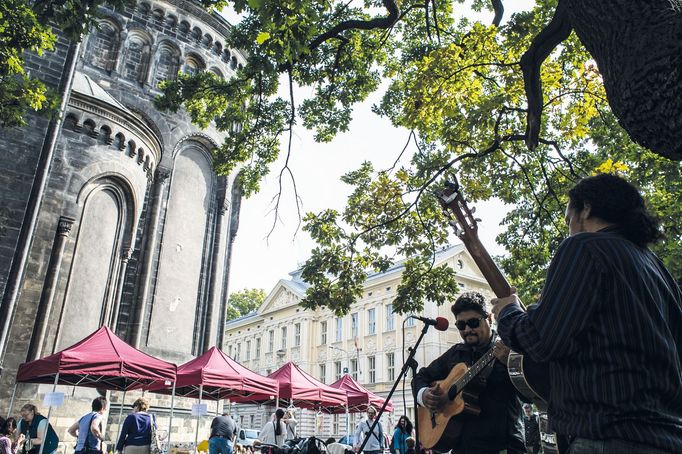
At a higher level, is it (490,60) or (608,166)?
(490,60)

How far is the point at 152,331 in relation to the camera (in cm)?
1886

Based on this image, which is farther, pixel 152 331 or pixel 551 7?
pixel 152 331

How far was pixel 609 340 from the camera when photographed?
5.85 feet

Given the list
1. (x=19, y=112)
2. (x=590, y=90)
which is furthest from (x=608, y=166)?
(x=19, y=112)

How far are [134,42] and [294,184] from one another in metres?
16.6

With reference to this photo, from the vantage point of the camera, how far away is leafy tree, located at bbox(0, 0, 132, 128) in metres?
6.68

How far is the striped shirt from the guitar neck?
778 millimetres

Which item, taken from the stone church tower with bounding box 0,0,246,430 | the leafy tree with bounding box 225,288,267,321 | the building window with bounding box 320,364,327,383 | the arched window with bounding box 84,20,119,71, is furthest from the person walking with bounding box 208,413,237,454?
the leafy tree with bounding box 225,288,267,321

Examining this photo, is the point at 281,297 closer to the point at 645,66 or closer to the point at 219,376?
the point at 219,376

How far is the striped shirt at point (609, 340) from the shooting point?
166 centimetres

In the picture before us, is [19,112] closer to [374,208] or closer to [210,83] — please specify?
[210,83]

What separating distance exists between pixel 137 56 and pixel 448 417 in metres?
22.1

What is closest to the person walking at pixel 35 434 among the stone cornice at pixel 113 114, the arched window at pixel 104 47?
the stone cornice at pixel 113 114

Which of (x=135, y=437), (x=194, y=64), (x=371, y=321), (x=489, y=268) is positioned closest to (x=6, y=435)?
(x=135, y=437)
